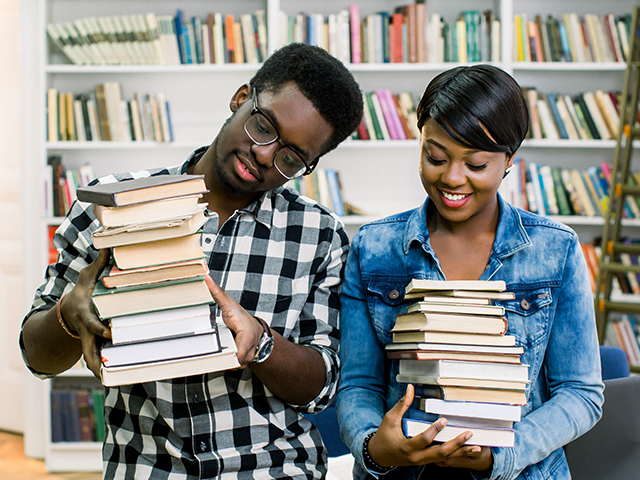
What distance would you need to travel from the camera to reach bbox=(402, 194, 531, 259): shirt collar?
1114 millimetres

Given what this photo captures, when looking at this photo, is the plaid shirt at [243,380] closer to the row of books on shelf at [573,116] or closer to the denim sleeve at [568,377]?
the denim sleeve at [568,377]

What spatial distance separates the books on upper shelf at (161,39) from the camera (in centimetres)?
282

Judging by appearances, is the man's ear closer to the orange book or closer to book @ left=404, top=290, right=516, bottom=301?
book @ left=404, top=290, right=516, bottom=301

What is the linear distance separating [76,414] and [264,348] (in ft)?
7.64

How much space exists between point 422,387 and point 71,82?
2.77m

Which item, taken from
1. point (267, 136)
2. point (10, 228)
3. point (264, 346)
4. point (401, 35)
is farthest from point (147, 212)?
point (10, 228)

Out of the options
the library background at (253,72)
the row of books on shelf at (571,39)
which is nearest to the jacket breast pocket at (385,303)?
the library background at (253,72)

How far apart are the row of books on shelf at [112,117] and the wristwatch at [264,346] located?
2.13 meters

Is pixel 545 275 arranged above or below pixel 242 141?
below

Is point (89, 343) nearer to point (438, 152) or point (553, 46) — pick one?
point (438, 152)

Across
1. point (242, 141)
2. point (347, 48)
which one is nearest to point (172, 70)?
point (347, 48)

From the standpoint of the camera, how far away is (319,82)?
3.96 feet

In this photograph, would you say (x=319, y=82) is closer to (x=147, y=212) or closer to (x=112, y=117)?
(x=147, y=212)

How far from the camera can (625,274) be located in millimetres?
3035
